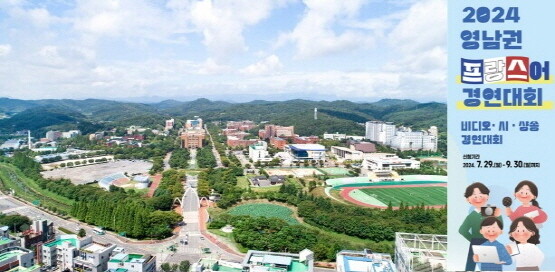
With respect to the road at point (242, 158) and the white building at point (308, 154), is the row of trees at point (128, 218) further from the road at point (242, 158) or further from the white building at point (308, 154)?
the white building at point (308, 154)

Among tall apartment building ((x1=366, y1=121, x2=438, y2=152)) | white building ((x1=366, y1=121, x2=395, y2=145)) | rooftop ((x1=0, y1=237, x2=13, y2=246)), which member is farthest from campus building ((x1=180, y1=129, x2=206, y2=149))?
rooftop ((x1=0, y1=237, x2=13, y2=246))

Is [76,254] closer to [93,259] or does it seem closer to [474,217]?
[93,259]

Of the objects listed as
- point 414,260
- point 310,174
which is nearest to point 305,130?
point 310,174

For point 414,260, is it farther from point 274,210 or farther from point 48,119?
point 48,119

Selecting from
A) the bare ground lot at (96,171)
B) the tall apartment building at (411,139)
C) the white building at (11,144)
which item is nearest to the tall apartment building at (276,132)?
the tall apartment building at (411,139)

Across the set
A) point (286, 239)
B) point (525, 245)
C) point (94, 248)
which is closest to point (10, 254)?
point (94, 248)

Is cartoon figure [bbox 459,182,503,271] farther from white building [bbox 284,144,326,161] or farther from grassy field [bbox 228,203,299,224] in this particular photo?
white building [bbox 284,144,326,161]
